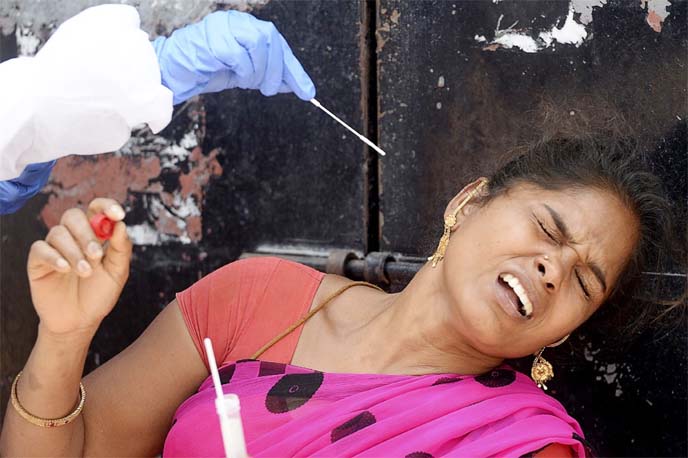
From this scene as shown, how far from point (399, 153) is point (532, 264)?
706 millimetres

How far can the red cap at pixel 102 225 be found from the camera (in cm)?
148

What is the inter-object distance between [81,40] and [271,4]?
76 cm

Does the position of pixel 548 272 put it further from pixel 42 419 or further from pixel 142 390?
pixel 42 419

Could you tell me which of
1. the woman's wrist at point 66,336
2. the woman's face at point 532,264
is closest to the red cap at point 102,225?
the woman's wrist at point 66,336

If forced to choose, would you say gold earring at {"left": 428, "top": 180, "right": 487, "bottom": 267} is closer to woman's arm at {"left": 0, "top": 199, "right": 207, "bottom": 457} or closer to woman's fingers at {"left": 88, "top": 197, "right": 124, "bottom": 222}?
woman's arm at {"left": 0, "top": 199, "right": 207, "bottom": 457}

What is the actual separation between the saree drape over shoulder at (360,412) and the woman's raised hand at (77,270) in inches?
13.8

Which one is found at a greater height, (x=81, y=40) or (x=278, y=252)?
(x=81, y=40)

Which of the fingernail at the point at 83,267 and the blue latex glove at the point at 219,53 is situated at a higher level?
the blue latex glove at the point at 219,53

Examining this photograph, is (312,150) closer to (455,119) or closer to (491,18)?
(455,119)

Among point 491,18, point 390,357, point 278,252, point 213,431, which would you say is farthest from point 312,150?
point 213,431

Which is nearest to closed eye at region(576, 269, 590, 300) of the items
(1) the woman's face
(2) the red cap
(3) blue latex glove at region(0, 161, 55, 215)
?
(1) the woman's face

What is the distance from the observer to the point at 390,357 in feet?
6.23

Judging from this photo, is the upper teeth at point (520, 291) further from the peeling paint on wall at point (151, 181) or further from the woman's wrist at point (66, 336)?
the peeling paint on wall at point (151, 181)

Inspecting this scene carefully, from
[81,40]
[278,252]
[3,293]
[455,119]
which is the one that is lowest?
[3,293]
